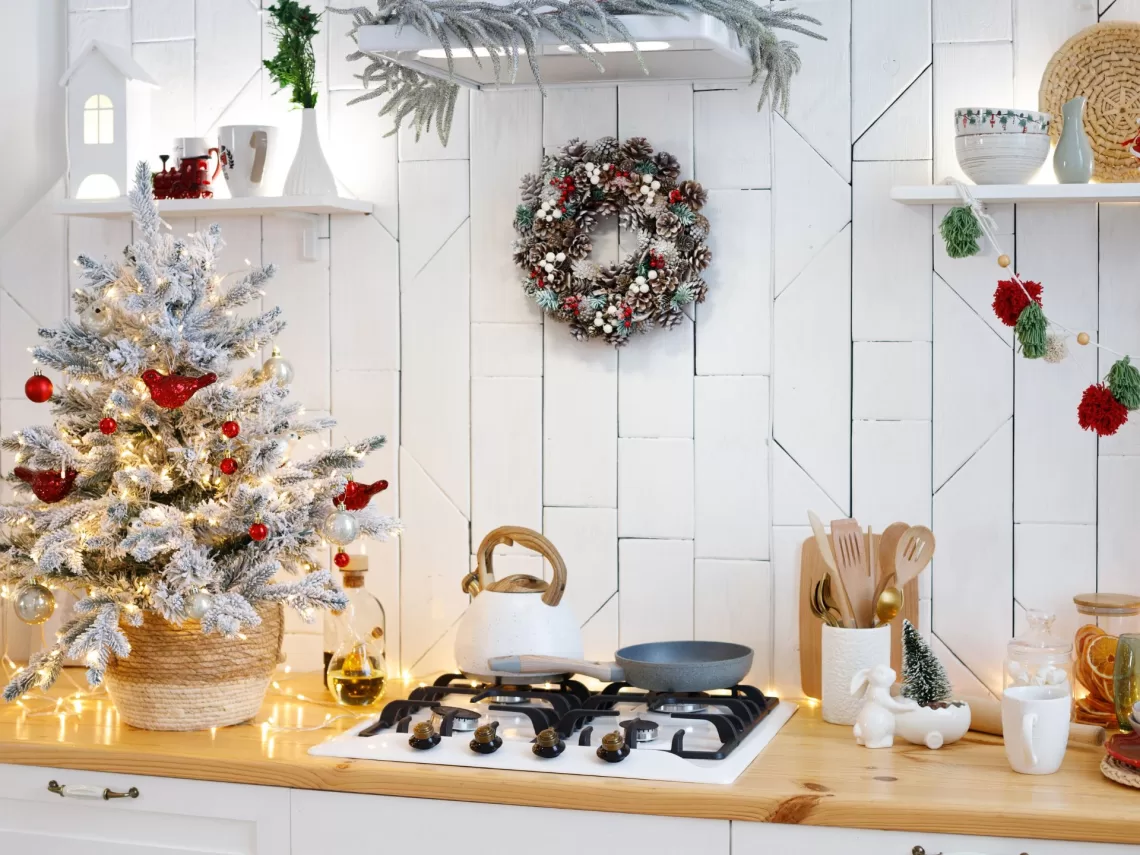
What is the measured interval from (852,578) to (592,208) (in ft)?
2.37

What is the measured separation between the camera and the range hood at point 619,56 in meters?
1.81

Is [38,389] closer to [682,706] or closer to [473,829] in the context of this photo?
[473,829]

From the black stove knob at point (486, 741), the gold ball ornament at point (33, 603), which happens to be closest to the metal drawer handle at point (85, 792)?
the gold ball ornament at point (33, 603)

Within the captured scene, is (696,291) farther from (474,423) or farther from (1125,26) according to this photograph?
(1125,26)

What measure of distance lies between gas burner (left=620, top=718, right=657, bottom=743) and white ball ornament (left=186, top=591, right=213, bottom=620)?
60 cm

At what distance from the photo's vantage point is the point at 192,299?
1913 millimetres

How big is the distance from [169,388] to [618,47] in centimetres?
79

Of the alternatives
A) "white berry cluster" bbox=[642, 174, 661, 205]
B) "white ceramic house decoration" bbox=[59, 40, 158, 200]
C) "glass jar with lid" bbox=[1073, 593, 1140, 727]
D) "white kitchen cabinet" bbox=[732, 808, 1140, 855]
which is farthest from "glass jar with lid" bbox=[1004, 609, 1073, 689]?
"white ceramic house decoration" bbox=[59, 40, 158, 200]

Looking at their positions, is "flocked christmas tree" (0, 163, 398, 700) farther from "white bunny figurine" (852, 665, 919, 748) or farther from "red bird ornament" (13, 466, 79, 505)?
"white bunny figurine" (852, 665, 919, 748)

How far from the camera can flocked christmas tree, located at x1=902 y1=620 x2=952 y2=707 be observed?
1857 millimetres

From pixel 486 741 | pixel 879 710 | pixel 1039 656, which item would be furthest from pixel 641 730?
pixel 1039 656

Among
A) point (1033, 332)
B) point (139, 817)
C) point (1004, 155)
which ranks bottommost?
point (139, 817)

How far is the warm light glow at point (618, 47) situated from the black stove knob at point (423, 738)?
96 centimetres

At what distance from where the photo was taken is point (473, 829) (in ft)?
5.63
